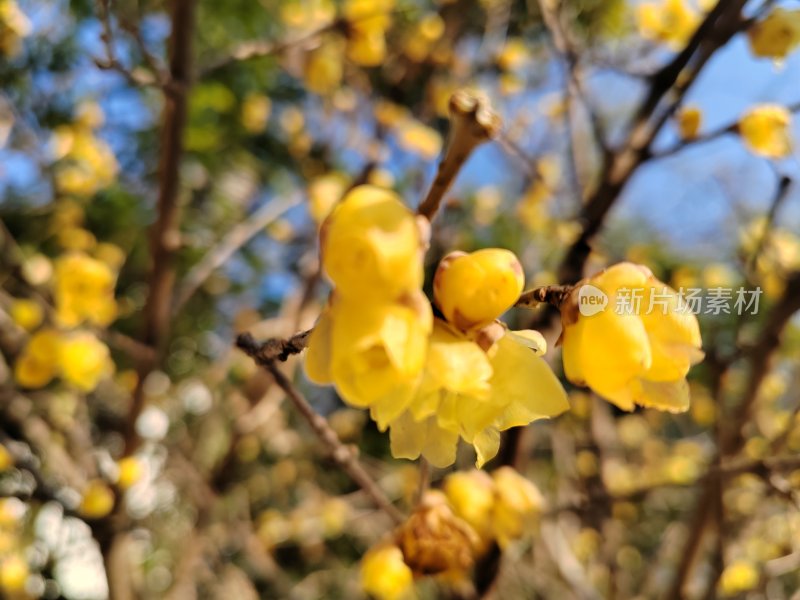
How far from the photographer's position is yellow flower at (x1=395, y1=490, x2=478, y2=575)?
67 cm

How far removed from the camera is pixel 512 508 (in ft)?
2.93

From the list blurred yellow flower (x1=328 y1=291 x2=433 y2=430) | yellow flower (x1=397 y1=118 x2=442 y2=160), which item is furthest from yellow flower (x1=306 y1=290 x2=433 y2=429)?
yellow flower (x1=397 y1=118 x2=442 y2=160)

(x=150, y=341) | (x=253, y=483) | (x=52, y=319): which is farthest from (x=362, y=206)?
(x=253, y=483)

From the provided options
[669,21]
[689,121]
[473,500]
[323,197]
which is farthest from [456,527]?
[323,197]

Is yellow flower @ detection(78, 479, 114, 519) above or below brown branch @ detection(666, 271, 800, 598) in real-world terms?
below

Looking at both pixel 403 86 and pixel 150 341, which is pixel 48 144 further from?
pixel 150 341

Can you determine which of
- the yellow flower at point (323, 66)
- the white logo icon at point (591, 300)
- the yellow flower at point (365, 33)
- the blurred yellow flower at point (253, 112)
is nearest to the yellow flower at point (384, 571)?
the white logo icon at point (591, 300)

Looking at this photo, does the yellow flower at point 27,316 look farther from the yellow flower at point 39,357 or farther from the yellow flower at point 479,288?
the yellow flower at point 479,288

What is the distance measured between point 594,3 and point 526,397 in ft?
7.16

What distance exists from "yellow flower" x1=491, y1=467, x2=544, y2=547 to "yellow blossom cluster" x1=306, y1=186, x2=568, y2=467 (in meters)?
0.46

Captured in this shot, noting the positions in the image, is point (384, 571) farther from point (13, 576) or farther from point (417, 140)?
point (417, 140)

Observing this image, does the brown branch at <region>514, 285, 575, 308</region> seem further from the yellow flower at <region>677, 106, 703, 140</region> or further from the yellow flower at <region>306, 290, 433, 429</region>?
the yellow flower at <region>677, 106, 703, 140</region>

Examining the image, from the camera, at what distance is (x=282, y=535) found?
234cm

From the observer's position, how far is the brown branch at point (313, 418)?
1.58 ft
